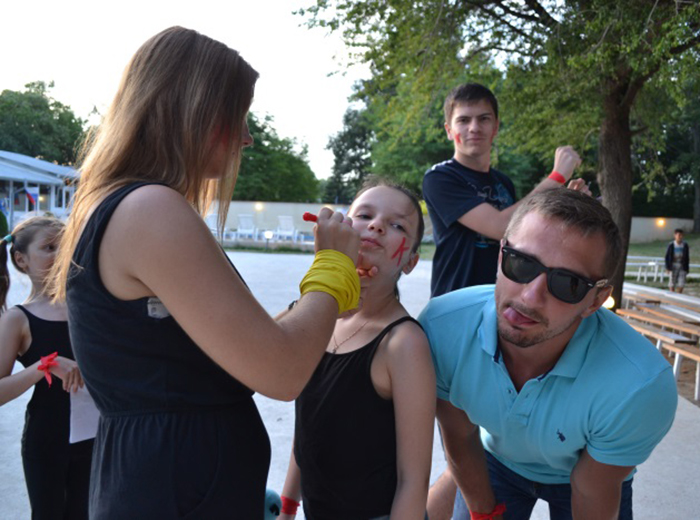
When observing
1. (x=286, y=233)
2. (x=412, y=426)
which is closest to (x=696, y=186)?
(x=286, y=233)

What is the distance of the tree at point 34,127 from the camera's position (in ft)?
162

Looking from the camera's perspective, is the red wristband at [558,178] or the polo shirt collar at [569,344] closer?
the polo shirt collar at [569,344]

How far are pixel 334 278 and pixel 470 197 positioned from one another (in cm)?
189

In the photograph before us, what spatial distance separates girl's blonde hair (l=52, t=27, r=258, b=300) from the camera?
1312 millimetres

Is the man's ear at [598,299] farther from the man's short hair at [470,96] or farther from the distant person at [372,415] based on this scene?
the man's short hair at [470,96]

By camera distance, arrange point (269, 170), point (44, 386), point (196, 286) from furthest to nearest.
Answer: point (269, 170)
point (44, 386)
point (196, 286)

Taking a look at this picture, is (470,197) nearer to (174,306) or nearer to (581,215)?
(581,215)

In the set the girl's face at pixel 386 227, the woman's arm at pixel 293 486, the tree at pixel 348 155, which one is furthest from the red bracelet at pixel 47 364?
the tree at pixel 348 155

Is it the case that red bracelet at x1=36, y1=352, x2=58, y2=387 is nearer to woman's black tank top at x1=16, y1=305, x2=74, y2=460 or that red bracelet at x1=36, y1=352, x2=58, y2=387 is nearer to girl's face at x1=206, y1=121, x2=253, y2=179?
woman's black tank top at x1=16, y1=305, x2=74, y2=460

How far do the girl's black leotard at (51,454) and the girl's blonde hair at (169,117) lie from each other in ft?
4.86

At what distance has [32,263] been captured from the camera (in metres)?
2.80

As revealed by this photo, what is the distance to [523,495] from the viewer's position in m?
2.39

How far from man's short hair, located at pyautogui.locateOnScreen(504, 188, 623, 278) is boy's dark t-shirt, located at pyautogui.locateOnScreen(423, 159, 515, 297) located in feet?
3.73

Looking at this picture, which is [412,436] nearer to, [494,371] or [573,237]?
[494,371]
